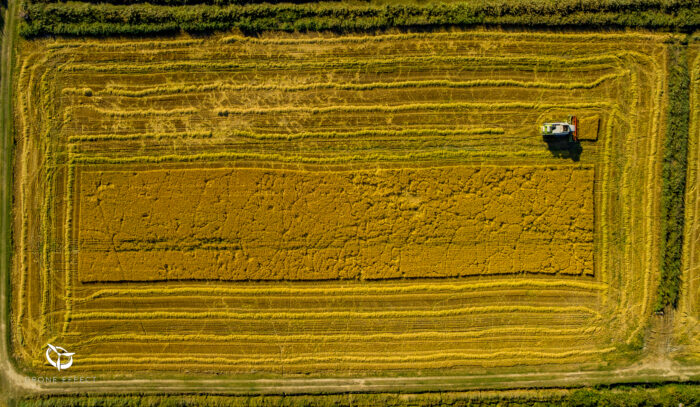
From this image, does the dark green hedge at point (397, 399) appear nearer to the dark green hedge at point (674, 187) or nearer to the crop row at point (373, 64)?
the dark green hedge at point (674, 187)

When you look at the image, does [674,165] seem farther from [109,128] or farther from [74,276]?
[74,276]

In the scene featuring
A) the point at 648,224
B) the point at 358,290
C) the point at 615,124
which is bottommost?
the point at 358,290

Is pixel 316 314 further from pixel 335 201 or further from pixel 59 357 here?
pixel 59 357

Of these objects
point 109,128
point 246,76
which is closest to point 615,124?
point 246,76

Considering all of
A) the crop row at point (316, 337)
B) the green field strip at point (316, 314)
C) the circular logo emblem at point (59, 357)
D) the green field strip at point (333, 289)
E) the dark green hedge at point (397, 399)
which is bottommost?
the dark green hedge at point (397, 399)

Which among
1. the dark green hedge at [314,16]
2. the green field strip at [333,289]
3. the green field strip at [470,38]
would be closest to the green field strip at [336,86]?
the green field strip at [470,38]
